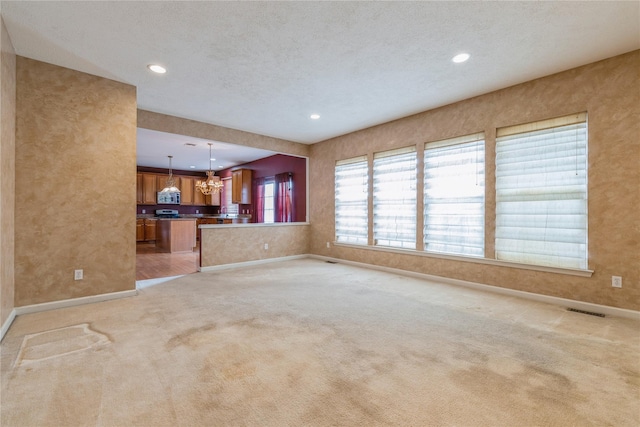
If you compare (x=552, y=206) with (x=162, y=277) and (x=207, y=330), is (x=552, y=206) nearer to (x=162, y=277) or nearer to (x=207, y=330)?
(x=207, y=330)

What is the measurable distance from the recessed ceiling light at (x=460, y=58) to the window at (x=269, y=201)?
6062 millimetres

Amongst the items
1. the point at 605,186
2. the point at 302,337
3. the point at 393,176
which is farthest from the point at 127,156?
the point at 605,186

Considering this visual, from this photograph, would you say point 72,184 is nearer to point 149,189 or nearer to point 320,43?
point 320,43

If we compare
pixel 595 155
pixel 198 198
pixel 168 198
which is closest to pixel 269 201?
pixel 198 198

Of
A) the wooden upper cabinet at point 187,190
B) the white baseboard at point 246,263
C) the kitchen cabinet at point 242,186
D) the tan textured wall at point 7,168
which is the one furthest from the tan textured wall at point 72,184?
the wooden upper cabinet at point 187,190

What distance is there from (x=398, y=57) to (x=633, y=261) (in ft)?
10.7

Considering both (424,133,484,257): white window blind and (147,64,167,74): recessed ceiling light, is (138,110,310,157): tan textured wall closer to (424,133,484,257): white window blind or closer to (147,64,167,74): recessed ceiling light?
(147,64,167,74): recessed ceiling light

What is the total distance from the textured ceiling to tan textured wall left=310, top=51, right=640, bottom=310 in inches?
8.7

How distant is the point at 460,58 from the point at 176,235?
24.5 ft

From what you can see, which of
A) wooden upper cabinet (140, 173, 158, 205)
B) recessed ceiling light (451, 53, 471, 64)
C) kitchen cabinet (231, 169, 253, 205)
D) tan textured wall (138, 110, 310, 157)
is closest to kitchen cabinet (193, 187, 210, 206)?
wooden upper cabinet (140, 173, 158, 205)

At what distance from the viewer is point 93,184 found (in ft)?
11.5

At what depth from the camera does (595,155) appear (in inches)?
127

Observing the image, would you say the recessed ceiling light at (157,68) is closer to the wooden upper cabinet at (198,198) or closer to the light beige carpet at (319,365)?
the light beige carpet at (319,365)

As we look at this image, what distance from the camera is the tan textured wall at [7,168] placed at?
2.53 m
